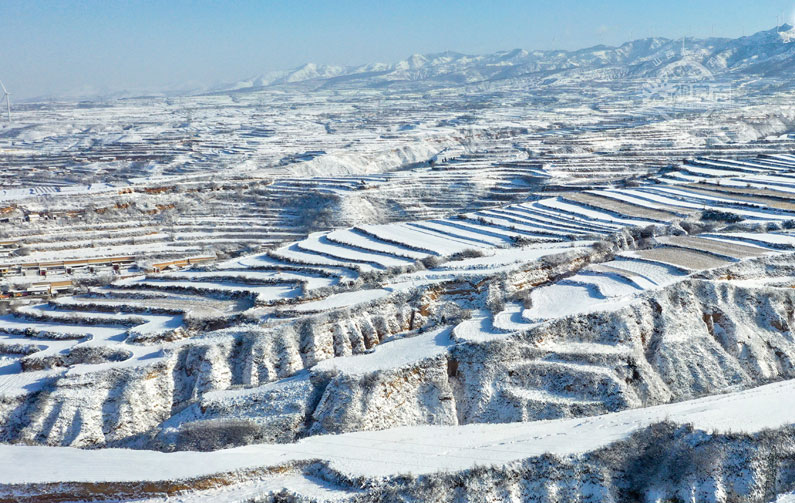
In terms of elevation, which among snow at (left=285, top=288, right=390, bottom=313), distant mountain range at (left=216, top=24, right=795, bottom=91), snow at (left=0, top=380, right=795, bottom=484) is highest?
distant mountain range at (left=216, top=24, right=795, bottom=91)

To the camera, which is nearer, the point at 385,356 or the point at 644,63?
the point at 385,356

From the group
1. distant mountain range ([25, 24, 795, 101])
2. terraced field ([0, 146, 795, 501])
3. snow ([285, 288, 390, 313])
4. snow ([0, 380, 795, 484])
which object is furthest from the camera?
distant mountain range ([25, 24, 795, 101])

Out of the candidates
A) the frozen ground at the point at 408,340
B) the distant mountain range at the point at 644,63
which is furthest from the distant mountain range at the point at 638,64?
the frozen ground at the point at 408,340

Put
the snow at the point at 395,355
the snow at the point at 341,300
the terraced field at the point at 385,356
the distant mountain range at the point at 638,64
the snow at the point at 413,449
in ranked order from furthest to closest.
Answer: the distant mountain range at the point at 638,64 < the snow at the point at 341,300 < the snow at the point at 395,355 < the terraced field at the point at 385,356 < the snow at the point at 413,449

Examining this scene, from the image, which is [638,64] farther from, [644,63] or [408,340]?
[408,340]

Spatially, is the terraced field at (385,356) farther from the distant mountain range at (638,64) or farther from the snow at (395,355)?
the distant mountain range at (638,64)

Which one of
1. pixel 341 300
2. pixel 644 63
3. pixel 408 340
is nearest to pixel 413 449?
pixel 408 340

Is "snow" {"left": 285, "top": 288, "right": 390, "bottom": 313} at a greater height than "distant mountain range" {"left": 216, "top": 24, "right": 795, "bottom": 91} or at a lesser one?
lesser

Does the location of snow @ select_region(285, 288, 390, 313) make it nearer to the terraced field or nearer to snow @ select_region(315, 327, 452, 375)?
the terraced field

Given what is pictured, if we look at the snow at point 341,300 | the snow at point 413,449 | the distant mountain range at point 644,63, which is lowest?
the snow at point 413,449

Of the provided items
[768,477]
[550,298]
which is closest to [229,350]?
[550,298]

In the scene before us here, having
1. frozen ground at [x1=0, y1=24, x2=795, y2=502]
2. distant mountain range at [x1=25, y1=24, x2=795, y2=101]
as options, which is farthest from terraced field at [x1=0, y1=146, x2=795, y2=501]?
distant mountain range at [x1=25, y1=24, x2=795, y2=101]
